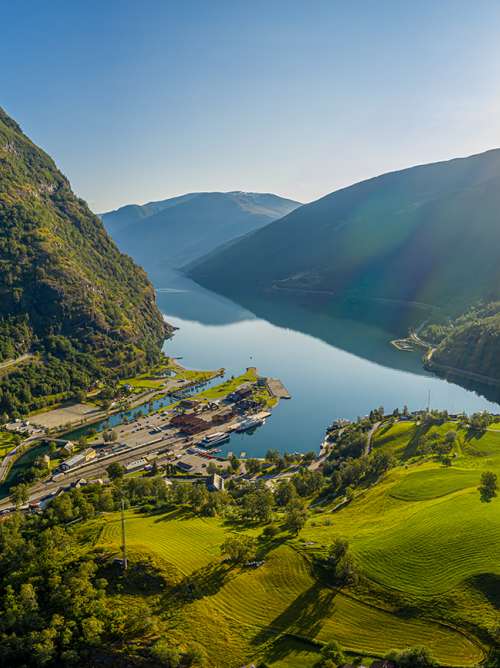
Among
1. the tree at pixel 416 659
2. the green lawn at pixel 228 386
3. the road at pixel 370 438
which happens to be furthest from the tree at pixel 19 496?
the green lawn at pixel 228 386

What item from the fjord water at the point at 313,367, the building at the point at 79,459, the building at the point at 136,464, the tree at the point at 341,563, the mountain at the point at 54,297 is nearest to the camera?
the tree at the point at 341,563

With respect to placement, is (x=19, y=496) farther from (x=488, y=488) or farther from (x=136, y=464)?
(x=488, y=488)

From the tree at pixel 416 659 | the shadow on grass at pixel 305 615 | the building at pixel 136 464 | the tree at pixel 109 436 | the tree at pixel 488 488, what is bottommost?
the building at pixel 136 464

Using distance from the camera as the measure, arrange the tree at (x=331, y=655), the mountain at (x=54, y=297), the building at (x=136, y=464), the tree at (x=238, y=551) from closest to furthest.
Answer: the tree at (x=331, y=655)
the tree at (x=238, y=551)
the building at (x=136, y=464)
the mountain at (x=54, y=297)

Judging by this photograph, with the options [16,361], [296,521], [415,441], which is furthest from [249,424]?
[16,361]

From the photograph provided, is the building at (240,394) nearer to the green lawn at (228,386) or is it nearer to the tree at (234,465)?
the green lawn at (228,386)

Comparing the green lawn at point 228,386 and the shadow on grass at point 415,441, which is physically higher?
the green lawn at point 228,386

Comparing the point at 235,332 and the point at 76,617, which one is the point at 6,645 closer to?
the point at 76,617
